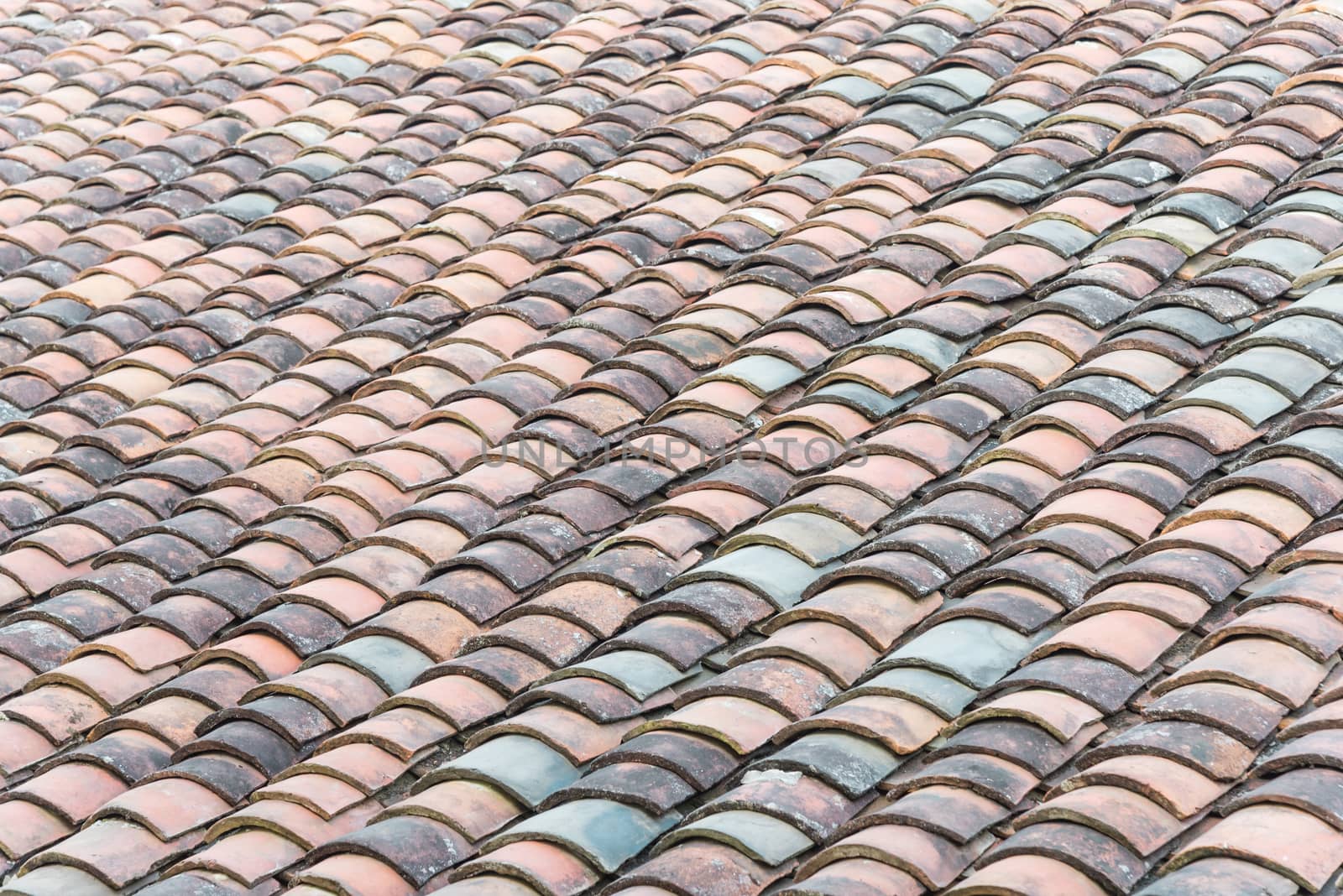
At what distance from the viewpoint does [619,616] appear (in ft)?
14.3

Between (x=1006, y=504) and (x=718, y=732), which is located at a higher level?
(x=1006, y=504)

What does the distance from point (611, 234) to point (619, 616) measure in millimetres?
2229

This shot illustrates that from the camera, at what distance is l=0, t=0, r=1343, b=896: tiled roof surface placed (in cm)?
358

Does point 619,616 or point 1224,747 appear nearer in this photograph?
point 1224,747

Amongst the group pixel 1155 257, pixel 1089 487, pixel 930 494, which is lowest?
pixel 930 494

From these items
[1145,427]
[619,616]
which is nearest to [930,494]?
[1145,427]

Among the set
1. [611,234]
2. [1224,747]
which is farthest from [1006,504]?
[611,234]

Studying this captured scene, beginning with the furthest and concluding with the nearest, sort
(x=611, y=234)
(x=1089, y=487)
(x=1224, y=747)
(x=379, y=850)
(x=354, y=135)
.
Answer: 1. (x=354, y=135)
2. (x=611, y=234)
3. (x=1089, y=487)
4. (x=379, y=850)
5. (x=1224, y=747)

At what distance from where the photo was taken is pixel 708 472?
4895 millimetres

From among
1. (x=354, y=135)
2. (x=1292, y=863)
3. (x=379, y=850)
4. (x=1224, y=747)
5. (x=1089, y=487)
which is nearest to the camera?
(x=1292, y=863)

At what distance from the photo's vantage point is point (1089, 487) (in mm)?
4328

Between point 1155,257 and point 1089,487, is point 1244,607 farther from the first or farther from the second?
point 1155,257

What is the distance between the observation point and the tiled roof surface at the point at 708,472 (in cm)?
358

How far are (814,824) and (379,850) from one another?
3.32 ft
